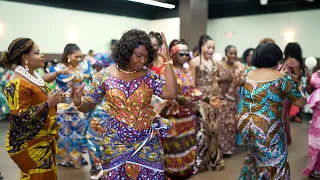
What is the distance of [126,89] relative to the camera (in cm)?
184

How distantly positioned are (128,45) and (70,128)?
2579 millimetres

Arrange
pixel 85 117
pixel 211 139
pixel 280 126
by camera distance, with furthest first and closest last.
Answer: pixel 85 117
pixel 211 139
pixel 280 126

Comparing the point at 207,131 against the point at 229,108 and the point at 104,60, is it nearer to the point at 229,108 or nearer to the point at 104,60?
the point at 229,108

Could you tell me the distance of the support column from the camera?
23.4 feet

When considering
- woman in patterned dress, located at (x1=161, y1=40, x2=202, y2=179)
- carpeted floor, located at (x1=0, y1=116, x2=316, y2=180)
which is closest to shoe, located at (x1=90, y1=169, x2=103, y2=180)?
carpeted floor, located at (x1=0, y1=116, x2=316, y2=180)

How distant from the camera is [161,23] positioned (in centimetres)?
815

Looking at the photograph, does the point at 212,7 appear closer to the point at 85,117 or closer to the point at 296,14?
the point at 296,14

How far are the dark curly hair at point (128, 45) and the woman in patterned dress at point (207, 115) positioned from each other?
1943 mm

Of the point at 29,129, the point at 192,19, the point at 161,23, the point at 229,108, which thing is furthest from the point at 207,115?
the point at 161,23

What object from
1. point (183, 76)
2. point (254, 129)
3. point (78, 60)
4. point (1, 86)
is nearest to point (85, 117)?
point (78, 60)

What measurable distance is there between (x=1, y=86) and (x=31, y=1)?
88.4 inches

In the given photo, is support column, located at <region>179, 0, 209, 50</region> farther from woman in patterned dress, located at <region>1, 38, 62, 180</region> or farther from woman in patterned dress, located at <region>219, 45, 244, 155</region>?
woman in patterned dress, located at <region>1, 38, 62, 180</region>

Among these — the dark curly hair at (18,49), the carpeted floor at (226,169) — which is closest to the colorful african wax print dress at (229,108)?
the carpeted floor at (226,169)

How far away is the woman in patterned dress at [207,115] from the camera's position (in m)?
3.80
